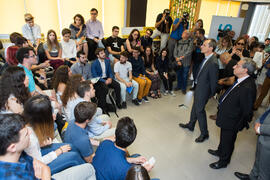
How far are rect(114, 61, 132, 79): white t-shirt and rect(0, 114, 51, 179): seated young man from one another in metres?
2.85

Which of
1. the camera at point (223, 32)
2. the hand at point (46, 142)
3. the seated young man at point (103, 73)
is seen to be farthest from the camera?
the camera at point (223, 32)

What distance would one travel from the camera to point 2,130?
1.07m

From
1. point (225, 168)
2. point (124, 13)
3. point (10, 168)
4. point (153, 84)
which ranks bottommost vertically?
point (225, 168)

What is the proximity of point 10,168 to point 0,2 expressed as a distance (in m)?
4.71

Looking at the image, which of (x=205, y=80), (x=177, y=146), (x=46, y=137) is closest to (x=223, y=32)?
(x=205, y=80)

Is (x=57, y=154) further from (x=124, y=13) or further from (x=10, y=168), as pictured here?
(x=124, y=13)

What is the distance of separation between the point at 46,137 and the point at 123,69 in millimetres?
2466

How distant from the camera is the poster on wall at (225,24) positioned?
5748mm

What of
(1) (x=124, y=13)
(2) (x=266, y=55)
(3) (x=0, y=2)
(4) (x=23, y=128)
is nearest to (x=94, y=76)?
(4) (x=23, y=128)

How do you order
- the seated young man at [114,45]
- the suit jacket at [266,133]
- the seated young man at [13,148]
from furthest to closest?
the seated young man at [114,45] → the suit jacket at [266,133] → the seated young man at [13,148]

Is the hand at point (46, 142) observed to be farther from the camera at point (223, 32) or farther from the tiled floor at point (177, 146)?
the camera at point (223, 32)

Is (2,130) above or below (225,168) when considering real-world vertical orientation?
above

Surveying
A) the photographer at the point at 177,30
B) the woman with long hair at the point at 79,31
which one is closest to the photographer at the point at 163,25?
the photographer at the point at 177,30

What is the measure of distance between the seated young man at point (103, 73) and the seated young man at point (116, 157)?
225 centimetres
